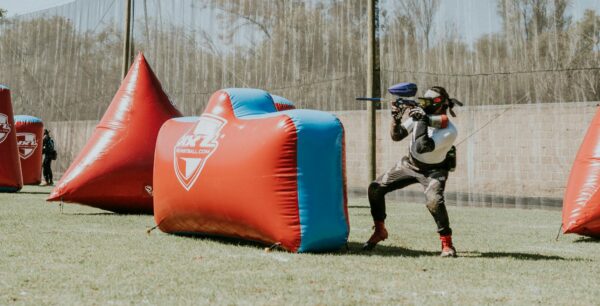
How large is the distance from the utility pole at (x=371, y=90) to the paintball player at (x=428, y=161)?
640 centimetres

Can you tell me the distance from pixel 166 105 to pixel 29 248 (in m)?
4.40

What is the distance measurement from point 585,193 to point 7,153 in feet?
33.4

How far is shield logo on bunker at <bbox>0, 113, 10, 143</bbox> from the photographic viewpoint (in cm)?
1309

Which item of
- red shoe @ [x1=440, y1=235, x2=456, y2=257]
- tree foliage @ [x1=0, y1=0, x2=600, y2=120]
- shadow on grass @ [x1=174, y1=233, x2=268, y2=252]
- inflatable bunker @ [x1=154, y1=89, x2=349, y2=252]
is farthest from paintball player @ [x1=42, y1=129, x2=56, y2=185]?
red shoe @ [x1=440, y1=235, x2=456, y2=257]

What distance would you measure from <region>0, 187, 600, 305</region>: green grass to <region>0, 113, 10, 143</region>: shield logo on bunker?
568 centimetres

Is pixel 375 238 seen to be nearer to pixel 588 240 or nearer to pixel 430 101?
pixel 430 101

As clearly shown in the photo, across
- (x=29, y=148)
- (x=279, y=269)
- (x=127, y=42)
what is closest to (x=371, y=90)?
(x=127, y=42)

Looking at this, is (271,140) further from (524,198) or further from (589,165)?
(524,198)

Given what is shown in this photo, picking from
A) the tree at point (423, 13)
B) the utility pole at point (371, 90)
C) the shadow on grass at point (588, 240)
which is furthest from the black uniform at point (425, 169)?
the tree at point (423, 13)

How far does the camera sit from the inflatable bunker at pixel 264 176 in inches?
221

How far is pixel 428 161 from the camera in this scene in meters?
5.91

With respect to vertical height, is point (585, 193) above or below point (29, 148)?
below

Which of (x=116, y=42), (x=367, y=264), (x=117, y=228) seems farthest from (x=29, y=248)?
(x=116, y=42)

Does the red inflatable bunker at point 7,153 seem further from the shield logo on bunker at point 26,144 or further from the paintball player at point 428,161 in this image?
the paintball player at point 428,161
